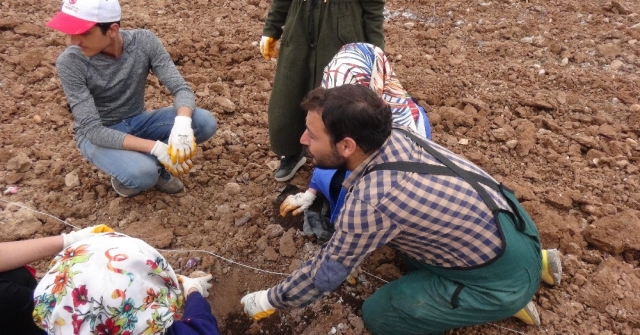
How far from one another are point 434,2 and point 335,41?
2961 millimetres

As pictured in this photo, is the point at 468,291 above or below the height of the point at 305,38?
below

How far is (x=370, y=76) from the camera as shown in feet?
7.07

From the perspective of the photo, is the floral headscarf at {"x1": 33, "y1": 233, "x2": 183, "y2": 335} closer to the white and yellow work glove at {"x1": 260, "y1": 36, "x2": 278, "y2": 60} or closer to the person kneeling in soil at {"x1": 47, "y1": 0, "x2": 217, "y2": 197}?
the person kneeling in soil at {"x1": 47, "y1": 0, "x2": 217, "y2": 197}

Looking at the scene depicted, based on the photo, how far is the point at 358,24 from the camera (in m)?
2.42

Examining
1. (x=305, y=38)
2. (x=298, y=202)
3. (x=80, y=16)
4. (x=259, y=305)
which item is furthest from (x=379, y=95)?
(x=80, y=16)

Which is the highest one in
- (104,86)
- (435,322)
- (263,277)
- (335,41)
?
(335,41)

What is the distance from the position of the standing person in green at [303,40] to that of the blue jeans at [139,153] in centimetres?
45

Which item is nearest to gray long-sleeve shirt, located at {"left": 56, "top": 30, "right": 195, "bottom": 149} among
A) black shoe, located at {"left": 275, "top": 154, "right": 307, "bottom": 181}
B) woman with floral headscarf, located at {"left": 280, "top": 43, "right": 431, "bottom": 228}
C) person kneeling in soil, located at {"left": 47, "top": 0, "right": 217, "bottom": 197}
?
person kneeling in soil, located at {"left": 47, "top": 0, "right": 217, "bottom": 197}

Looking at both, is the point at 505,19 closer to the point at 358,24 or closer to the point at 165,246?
the point at 358,24

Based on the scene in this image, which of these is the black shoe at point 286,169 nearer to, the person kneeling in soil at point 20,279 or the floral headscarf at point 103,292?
the person kneeling in soil at point 20,279

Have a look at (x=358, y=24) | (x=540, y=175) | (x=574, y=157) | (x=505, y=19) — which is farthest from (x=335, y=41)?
(x=505, y=19)

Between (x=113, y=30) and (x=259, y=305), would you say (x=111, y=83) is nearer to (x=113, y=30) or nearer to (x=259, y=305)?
(x=113, y=30)

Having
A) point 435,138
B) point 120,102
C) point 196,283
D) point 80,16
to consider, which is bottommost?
point 435,138

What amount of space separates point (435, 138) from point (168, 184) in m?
1.80
